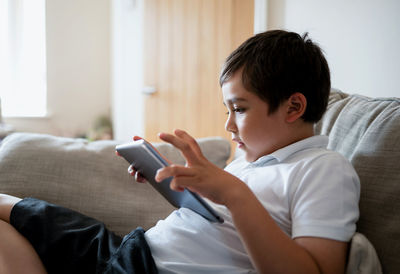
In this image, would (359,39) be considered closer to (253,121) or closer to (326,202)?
(253,121)

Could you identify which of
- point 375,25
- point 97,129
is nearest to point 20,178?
point 375,25

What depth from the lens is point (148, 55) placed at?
2.89m

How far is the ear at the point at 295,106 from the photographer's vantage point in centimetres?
79

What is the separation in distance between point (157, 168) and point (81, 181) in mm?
538

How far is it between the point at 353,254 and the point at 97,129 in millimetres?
3746

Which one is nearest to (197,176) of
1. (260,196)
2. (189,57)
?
(260,196)

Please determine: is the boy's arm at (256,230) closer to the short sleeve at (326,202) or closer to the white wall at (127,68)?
the short sleeve at (326,202)

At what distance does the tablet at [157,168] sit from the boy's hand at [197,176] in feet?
0.16

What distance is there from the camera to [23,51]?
3840 millimetres

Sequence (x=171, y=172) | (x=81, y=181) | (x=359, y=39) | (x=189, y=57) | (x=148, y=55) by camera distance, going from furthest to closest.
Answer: (x=148, y=55), (x=189, y=57), (x=359, y=39), (x=81, y=181), (x=171, y=172)

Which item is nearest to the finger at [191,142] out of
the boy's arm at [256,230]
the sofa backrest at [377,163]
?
the boy's arm at [256,230]

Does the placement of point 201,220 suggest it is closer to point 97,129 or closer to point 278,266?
point 278,266

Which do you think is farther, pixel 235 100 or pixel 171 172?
pixel 235 100

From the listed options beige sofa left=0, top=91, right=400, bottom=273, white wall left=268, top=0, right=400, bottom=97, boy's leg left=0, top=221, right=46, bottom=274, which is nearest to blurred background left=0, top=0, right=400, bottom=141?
white wall left=268, top=0, right=400, bottom=97
